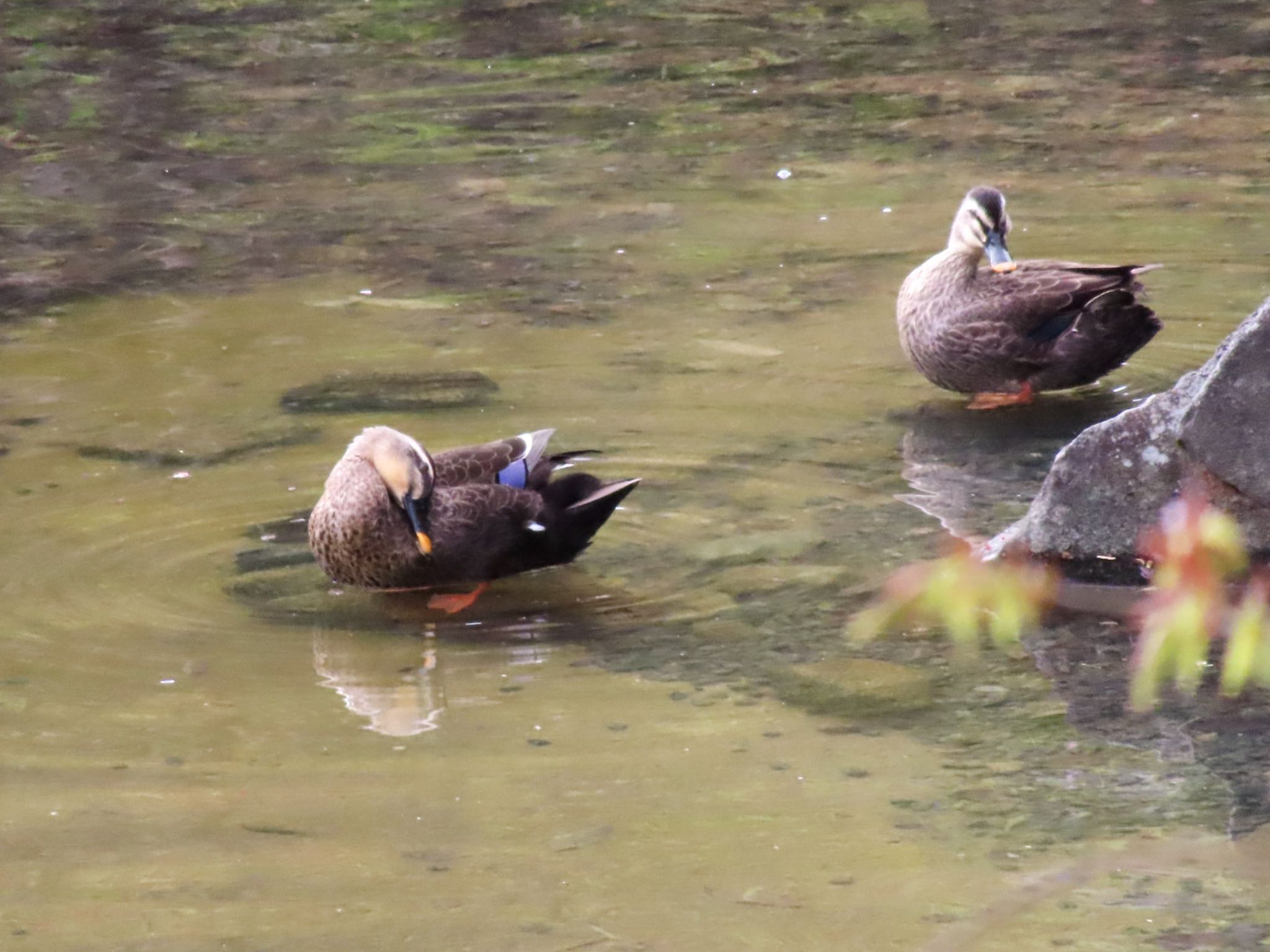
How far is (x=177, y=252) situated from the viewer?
10.7 meters

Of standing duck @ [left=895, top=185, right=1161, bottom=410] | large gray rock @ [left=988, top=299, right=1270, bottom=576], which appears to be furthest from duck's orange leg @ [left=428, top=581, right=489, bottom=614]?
standing duck @ [left=895, top=185, right=1161, bottom=410]

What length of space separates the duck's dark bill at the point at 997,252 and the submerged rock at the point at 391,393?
2.01 meters

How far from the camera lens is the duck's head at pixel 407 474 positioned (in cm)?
631

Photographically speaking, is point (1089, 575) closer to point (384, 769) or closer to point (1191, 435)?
point (1191, 435)

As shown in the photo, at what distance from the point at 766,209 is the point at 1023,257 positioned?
1620 mm

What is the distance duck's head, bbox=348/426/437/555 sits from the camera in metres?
6.31

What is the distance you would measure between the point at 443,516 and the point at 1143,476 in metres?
2.10

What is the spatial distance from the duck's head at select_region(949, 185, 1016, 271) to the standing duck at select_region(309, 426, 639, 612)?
7.89 feet

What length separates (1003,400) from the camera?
8305 mm

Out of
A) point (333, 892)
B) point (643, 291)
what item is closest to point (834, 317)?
point (643, 291)

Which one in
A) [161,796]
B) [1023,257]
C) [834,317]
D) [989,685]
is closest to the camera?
[161,796]

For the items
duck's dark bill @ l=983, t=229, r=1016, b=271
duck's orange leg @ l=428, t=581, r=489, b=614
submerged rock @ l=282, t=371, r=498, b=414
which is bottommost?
duck's orange leg @ l=428, t=581, r=489, b=614

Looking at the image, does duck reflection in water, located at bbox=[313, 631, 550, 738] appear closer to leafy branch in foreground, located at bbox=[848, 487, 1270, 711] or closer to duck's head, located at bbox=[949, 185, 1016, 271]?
leafy branch in foreground, located at bbox=[848, 487, 1270, 711]

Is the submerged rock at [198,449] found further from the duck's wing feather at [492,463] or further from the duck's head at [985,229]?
the duck's head at [985,229]
